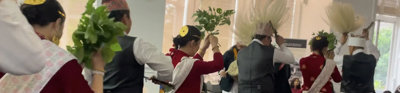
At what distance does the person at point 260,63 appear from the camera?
363 centimetres

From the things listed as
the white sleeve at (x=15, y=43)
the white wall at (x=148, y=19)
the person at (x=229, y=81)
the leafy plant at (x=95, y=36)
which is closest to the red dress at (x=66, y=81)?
the leafy plant at (x=95, y=36)

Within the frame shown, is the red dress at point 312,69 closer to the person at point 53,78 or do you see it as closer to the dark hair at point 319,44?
the dark hair at point 319,44

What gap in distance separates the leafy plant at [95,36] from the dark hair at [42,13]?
0.13 meters

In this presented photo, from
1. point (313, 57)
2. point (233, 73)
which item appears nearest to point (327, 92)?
point (313, 57)

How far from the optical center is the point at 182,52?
128 inches

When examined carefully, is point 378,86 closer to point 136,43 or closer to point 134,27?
point 134,27

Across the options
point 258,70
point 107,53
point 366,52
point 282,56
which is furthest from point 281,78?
point 107,53

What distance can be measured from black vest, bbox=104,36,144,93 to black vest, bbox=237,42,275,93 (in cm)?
123

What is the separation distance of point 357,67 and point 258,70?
169 cm

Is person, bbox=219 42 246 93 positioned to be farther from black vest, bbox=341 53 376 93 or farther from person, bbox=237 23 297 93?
black vest, bbox=341 53 376 93

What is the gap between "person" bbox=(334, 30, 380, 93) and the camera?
4.88m

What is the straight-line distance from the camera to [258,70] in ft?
11.9

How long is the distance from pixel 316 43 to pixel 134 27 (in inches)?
64.0

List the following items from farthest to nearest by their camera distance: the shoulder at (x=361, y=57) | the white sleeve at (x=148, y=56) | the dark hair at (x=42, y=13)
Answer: the shoulder at (x=361, y=57)
the white sleeve at (x=148, y=56)
the dark hair at (x=42, y=13)
